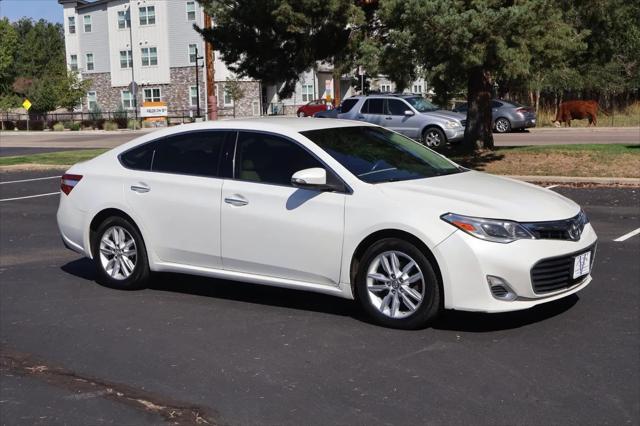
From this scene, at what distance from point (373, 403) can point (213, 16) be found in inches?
684

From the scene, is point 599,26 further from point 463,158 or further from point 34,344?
point 34,344

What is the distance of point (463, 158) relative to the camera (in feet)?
65.5

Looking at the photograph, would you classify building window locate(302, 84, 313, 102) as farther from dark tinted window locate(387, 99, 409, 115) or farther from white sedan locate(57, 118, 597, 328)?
white sedan locate(57, 118, 597, 328)

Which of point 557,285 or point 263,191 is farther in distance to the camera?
point 263,191

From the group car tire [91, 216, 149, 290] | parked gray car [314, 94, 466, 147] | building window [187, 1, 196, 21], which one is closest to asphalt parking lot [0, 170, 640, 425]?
car tire [91, 216, 149, 290]

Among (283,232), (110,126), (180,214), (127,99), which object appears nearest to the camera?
(283,232)

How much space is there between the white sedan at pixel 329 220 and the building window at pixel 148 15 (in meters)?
58.3

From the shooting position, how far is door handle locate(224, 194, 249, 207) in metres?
7.08

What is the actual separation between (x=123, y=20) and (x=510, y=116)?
42425mm

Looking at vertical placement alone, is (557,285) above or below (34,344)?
above

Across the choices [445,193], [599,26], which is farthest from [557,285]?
[599,26]

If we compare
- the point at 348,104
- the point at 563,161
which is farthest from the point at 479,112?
the point at 348,104

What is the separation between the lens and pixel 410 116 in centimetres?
2441

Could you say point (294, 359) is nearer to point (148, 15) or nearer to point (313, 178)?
point (313, 178)
